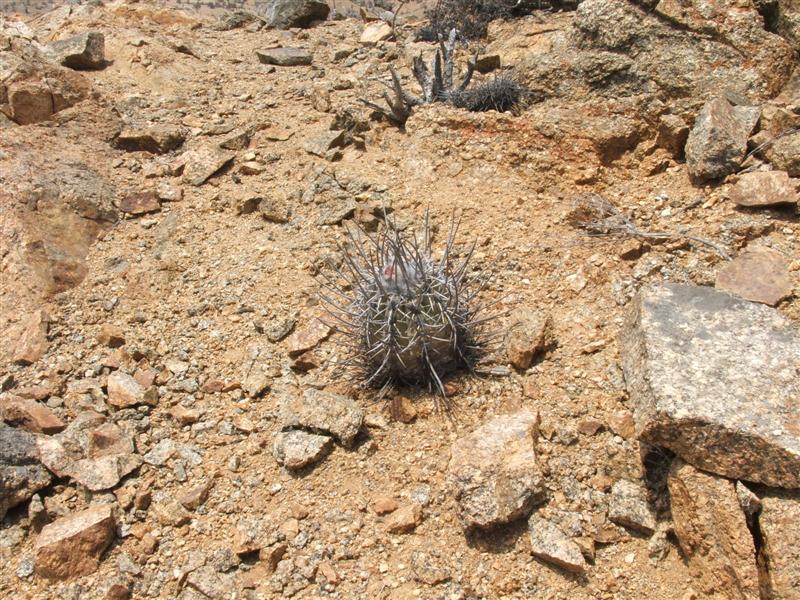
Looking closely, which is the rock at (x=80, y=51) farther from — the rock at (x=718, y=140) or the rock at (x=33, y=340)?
the rock at (x=718, y=140)

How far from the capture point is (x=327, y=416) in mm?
2973

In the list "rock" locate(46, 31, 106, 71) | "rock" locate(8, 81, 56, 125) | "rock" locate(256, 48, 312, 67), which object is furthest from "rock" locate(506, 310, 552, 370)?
"rock" locate(46, 31, 106, 71)

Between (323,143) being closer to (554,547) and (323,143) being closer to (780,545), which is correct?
(554,547)

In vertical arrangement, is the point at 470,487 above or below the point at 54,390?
above

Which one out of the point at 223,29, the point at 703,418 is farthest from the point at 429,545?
the point at 223,29

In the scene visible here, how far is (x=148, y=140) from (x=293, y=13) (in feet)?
10.8

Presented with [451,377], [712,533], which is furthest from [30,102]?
[712,533]

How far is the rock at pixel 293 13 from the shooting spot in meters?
7.60

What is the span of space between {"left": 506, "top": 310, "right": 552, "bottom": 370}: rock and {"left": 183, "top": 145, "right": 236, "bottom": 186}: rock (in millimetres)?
2829

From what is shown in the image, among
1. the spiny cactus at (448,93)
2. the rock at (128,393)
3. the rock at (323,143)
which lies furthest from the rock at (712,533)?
the rock at (323,143)

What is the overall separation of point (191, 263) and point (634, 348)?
277 centimetres

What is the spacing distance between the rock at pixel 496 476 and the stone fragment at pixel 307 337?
3.64 ft

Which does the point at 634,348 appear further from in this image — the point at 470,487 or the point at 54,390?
the point at 54,390

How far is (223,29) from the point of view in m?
7.71
